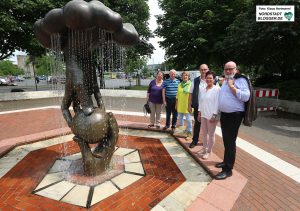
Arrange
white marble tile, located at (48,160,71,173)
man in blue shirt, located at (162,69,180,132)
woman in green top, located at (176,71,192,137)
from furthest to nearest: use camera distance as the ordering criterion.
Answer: man in blue shirt, located at (162,69,180,132) < woman in green top, located at (176,71,192,137) < white marble tile, located at (48,160,71,173)

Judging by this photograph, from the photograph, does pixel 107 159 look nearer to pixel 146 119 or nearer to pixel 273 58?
pixel 146 119

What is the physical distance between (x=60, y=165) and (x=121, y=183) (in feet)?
5.01

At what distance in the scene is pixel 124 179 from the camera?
160 inches

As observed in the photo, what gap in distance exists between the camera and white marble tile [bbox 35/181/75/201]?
3.60 meters

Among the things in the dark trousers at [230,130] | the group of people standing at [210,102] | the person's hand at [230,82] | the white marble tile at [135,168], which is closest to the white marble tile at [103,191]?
the white marble tile at [135,168]

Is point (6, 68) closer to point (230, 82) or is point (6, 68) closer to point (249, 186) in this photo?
point (230, 82)

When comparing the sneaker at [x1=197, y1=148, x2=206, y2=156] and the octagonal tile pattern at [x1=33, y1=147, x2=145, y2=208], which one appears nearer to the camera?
the octagonal tile pattern at [x1=33, y1=147, x2=145, y2=208]

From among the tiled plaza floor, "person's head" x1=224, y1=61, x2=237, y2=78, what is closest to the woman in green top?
the tiled plaza floor

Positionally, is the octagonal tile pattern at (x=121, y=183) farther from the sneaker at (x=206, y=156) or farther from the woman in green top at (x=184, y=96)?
the woman in green top at (x=184, y=96)

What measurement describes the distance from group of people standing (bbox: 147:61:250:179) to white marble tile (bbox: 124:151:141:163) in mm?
1275

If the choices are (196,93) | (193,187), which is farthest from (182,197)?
(196,93)

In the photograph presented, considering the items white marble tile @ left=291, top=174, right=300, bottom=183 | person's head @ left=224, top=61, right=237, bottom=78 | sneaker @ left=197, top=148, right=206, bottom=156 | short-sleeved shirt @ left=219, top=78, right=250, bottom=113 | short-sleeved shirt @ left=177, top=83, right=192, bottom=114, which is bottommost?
white marble tile @ left=291, top=174, right=300, bottom=183

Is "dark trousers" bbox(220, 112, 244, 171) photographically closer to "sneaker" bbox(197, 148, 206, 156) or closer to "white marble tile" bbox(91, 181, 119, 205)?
"sneaker" bbox(197, 148, 206, 156)

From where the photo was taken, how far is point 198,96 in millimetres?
5074
